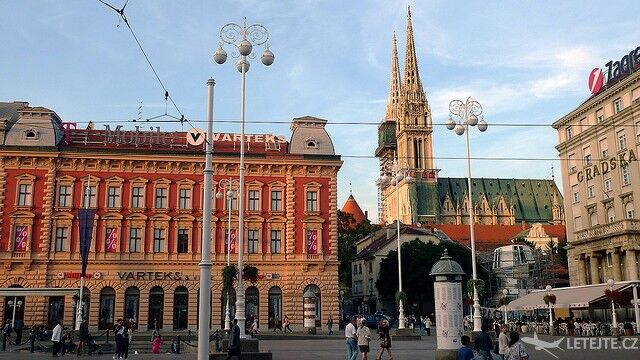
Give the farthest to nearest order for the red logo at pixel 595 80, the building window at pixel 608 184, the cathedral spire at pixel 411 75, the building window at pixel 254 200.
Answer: the cathedral spire at pixel 411 75, the red logo at pixel 595 80, the building window at pixel 608 184, the building window at pixel 254 200

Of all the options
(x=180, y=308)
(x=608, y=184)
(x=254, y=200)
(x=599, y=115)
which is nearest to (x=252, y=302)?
(x=180, y=308)

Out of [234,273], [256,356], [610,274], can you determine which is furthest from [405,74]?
[256,356]

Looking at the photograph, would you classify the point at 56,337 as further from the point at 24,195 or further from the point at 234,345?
the point at 24,195

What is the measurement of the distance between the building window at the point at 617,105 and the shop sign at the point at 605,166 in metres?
4.55

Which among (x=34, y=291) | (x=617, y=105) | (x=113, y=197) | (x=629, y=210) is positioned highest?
(x=617, y=105)

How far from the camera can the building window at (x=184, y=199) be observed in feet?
177

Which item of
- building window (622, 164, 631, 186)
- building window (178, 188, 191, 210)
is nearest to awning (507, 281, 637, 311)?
building window (622, 164, 631, 186)

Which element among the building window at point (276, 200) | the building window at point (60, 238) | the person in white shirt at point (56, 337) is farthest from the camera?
the building window at point (276, 200)

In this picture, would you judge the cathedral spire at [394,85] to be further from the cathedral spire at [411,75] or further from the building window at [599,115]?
the building window at [599,115]

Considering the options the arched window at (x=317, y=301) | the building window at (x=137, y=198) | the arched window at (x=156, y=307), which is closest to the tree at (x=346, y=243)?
the arched window at (x=317, y=301)

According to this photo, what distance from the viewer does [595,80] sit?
63.8 meters

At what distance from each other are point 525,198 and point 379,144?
42020 mm

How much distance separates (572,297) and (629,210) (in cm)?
1184

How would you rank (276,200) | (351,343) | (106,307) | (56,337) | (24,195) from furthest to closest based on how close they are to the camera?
(276,200), (24,195), (106,307), (56,337), (351,343)
